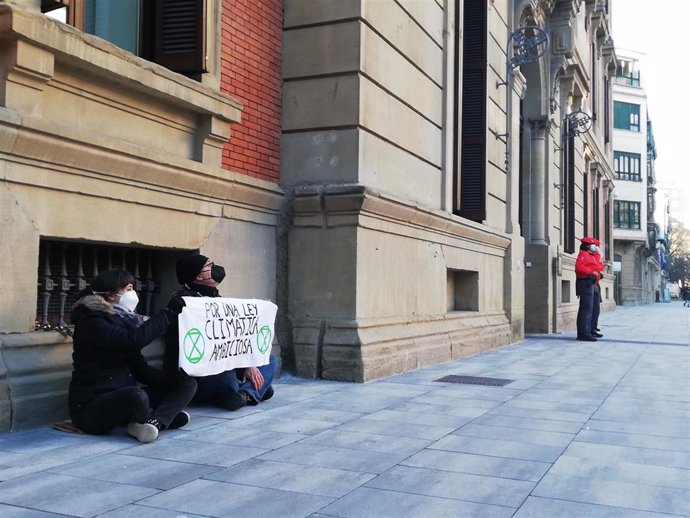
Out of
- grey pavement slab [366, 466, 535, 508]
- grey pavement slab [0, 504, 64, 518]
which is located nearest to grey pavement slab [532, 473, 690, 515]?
grey pavement slab [366, 466, 535, 508]

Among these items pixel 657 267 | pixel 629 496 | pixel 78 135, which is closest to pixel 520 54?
pixel 78 135

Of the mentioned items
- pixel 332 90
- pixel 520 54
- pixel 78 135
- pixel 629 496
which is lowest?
pixel 629 496

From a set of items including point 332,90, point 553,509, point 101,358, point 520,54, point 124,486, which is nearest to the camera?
point 553,509

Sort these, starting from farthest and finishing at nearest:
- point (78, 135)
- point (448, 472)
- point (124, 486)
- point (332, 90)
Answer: point (332, 90)
point (78, 135)
point (448, 472)
point (124, 486)

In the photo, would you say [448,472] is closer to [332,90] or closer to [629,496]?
[629,496]

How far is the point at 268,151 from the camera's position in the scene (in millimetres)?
8836

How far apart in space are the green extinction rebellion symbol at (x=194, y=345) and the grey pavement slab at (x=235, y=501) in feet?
5.87

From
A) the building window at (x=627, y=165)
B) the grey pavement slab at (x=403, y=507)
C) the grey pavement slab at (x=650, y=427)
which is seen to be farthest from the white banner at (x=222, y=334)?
the building window at (x=627, y=165)

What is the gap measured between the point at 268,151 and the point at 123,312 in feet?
13.0

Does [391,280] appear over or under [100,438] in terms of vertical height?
over

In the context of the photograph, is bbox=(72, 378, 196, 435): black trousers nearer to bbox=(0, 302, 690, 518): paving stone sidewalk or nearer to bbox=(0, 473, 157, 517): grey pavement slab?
bbox=(0, 302, 690, 518): paving stone sidewalk

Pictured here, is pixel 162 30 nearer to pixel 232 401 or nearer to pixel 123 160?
pixel 123 160

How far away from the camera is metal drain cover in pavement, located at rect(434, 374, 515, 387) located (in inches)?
341

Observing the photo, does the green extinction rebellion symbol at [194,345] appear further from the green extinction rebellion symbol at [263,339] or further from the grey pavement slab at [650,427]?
the grey pavement slab at [650,427]
